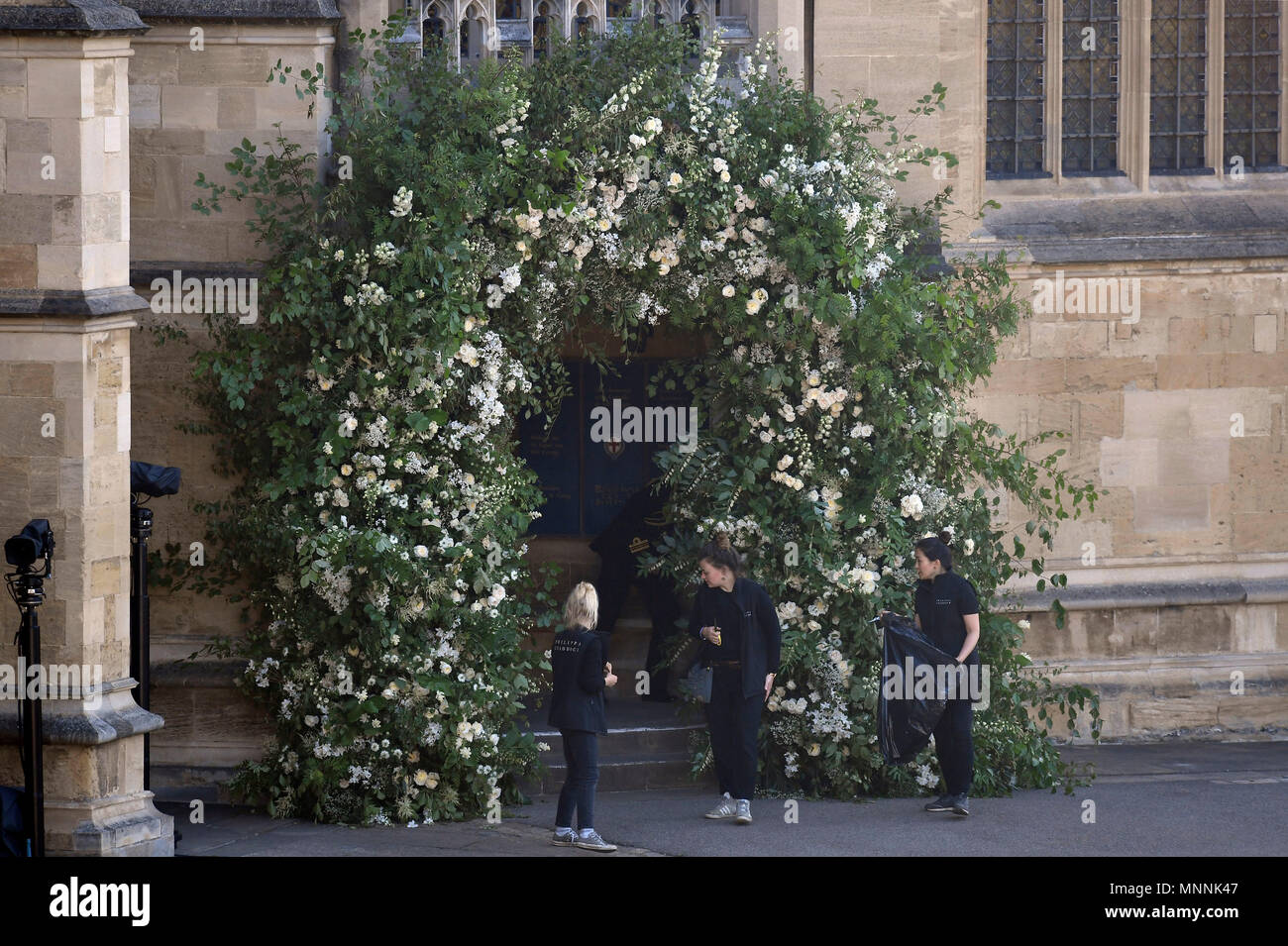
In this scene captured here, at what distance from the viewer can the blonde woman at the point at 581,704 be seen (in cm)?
1041

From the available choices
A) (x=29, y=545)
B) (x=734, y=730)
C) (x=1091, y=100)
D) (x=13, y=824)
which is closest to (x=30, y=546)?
(x=29, y=545)

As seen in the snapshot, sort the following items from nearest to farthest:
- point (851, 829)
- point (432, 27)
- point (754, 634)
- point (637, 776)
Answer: point (851, 829) → point (754, 634) → point (637, 776) → point (432, 27)

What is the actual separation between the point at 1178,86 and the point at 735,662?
6053mm

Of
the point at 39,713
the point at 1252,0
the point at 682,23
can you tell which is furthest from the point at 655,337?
the point at 39,713

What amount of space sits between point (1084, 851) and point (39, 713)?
17.3ft

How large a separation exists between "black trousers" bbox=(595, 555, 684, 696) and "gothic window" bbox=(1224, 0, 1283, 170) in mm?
5204

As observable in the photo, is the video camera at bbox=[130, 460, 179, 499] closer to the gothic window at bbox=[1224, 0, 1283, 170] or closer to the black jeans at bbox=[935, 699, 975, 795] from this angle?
the black jeans at bbox=[935, 699, 975, 795]

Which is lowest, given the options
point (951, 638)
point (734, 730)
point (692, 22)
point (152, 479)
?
point (734, 730)

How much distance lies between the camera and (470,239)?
37.3ft

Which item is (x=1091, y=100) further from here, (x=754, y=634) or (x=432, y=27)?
(x=754, y=634)

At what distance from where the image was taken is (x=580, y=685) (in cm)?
1039

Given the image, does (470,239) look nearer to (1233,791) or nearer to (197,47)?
(197,47)

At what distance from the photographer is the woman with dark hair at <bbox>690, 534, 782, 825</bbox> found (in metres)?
11.1

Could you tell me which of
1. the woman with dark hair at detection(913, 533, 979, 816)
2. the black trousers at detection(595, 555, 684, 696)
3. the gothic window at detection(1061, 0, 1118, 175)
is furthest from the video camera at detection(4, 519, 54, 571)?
the gothic window at detection(1061, 0, 1118, 175)
